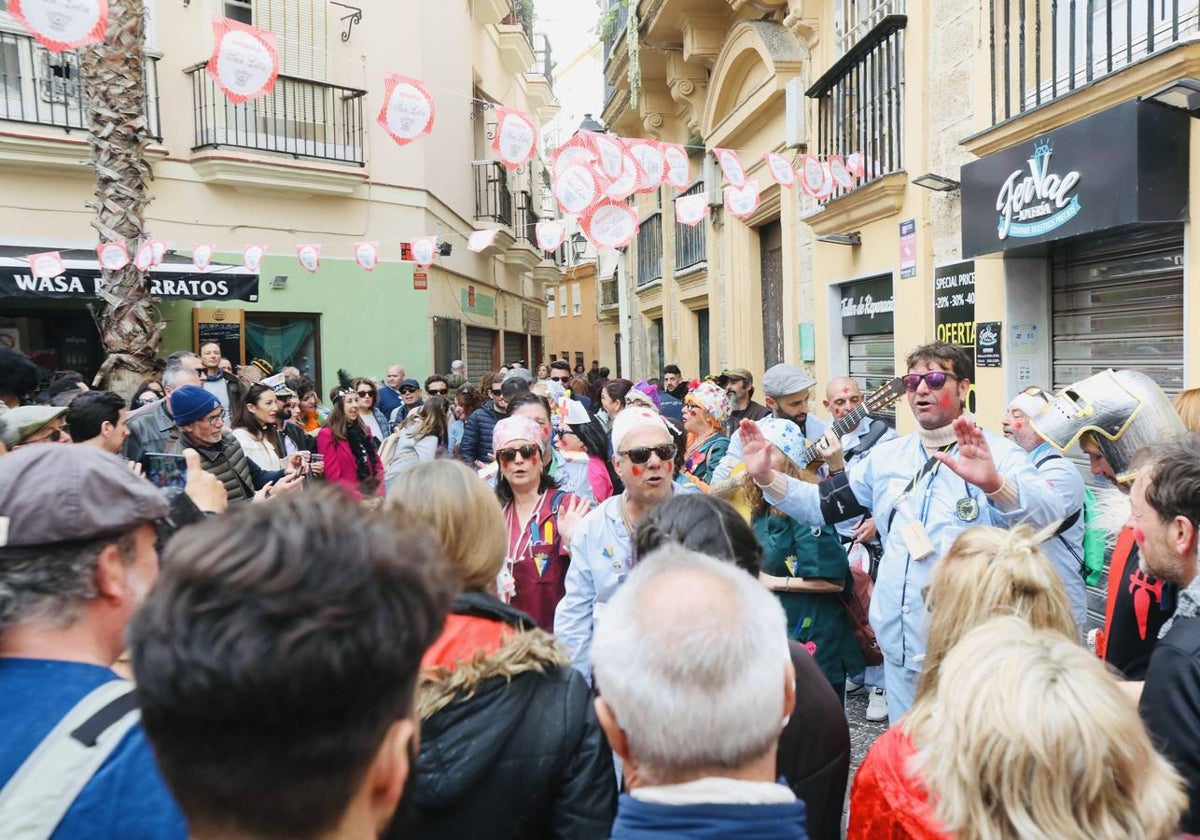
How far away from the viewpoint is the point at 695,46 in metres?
13.6

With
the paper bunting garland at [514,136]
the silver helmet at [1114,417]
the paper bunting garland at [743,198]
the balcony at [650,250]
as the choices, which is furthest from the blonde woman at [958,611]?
the balcony at [650,250]

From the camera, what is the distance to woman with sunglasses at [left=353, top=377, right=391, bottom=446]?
757 centimetres

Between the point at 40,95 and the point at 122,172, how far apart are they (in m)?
5.06

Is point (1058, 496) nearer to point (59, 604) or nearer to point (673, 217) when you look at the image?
point (59, 604)

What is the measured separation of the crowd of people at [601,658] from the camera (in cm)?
104

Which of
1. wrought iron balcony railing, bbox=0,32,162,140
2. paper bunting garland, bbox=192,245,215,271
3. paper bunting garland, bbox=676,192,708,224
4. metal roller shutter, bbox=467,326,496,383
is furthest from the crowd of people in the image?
metal roller shutter, bbox=467,326,496,383

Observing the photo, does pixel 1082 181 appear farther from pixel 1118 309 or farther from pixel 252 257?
pixel 252 257

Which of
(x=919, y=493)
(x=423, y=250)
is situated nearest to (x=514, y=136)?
(x=919, y=493)

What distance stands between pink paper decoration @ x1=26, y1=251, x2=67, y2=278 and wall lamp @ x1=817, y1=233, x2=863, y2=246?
9006 mm

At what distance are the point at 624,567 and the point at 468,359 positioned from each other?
17.1 meters

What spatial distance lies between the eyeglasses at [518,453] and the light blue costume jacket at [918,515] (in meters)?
1.44

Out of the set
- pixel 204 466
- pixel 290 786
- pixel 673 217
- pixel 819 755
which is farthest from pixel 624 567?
pixel 673 217

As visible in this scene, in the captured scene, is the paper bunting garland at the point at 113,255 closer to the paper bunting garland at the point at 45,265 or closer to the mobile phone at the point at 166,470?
the paper bunting garland at the point at 45,265

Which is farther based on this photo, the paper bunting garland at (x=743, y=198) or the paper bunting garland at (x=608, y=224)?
the paper bunting garland at (x=743, y=198)
